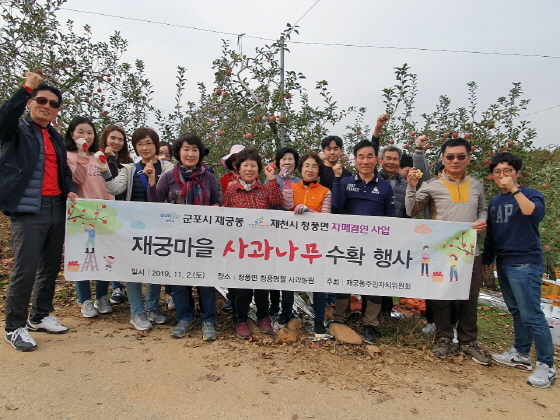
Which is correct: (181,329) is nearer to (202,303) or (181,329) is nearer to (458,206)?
(202,303)

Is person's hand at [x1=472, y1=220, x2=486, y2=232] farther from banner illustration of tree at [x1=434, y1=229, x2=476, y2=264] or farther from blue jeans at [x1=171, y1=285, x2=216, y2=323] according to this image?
blue jeans at [x1=171, y1=285, x2=216, y2=323]

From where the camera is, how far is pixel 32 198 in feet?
10.2

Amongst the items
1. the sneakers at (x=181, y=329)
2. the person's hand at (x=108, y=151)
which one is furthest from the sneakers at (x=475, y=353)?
the person's hand at (x=108, y=151)

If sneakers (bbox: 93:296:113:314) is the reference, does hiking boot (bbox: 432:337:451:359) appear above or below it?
below

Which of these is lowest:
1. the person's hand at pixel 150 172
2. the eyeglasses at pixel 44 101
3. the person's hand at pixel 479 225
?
the person's hand at pixel 479 225

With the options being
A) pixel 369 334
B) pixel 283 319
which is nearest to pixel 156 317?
pixel 283 319

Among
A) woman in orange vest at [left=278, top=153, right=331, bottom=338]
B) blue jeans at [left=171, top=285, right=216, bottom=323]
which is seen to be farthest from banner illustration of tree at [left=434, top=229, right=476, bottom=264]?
blue jeans at [left=171, top=285, right=216, bottom=323]

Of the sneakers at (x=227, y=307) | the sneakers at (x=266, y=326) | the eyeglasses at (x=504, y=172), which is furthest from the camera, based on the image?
the sneakers at (x=227, y=307)

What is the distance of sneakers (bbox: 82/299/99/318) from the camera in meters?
3.84

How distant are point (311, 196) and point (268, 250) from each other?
0.67 m

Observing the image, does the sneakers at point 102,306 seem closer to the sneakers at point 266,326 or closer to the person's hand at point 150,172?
the person's hand at point 150,172

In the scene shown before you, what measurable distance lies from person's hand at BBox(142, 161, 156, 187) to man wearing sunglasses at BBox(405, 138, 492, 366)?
235 cm

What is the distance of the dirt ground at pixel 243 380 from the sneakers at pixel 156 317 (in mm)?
140

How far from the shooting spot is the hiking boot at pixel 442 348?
11.3 ft
